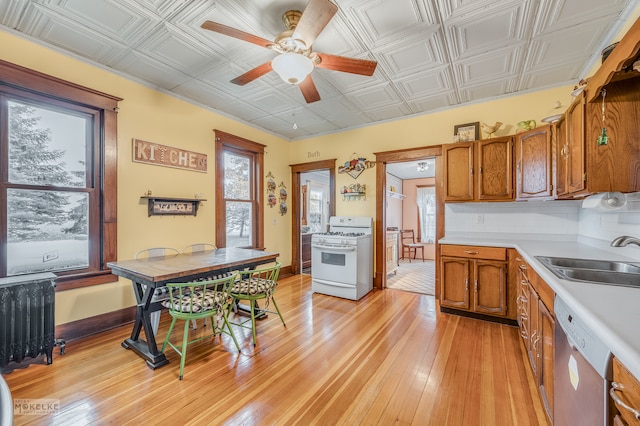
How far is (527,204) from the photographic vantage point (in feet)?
11.0

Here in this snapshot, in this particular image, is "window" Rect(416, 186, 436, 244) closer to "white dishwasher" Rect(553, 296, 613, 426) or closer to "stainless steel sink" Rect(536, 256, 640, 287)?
"stainless steel sink" Rect(536, 256, 640, 287)

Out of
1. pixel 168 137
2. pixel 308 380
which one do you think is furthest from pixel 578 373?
pixel 168 137

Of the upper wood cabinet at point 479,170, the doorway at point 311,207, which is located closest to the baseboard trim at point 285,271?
the doorway at point 311,207

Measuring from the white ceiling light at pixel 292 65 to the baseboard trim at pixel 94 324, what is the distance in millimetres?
2989

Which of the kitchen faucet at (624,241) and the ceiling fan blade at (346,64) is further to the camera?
the ceiling fan blade at (346,64)

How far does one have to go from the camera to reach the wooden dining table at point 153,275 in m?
2.12

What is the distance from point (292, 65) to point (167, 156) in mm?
2269

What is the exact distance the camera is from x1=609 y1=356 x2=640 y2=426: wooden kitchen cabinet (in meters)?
0.71

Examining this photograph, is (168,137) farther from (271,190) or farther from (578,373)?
(578,373)

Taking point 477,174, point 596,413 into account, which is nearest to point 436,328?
point 477,174

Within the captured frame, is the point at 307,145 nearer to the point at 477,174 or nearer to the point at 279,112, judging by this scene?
the point at 279,112

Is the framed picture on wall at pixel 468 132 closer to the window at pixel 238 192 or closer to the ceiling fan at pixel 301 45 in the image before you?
the ceiling fan at pixel 301 45

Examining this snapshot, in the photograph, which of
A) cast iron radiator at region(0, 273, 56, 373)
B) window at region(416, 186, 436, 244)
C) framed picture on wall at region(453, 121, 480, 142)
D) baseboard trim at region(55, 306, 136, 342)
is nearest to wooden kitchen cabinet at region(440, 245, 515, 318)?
framed picture on wall at region(453, 121, 480, 142)

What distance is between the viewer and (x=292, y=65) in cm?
192
